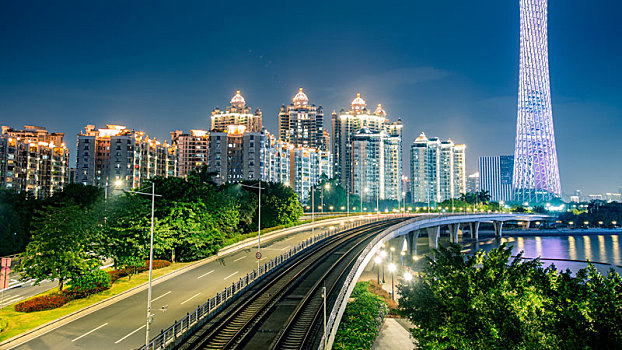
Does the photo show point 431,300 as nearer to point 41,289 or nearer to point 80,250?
point 80,250

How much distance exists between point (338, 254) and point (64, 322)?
34.0m

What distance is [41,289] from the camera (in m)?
39.0

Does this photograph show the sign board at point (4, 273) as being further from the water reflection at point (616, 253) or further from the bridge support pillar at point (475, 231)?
the bridge support pillar at point (475, 231)

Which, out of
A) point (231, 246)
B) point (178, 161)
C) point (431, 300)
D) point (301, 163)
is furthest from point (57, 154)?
point (431, 300)

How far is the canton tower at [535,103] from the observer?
169000 millimetres

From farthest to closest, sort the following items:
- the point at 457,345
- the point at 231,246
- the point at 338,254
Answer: the point at 231,246 → the point at 338,254 → the point at 457,345

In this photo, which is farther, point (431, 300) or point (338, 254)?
point (338, 254)

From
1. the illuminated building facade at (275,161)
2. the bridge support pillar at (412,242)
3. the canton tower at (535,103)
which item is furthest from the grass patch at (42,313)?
the canton tower at (535,103)

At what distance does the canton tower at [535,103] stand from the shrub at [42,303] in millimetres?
183159

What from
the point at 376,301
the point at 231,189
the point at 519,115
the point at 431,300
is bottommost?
the point at 376,301

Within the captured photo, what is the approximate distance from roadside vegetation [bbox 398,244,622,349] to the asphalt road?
675 inches

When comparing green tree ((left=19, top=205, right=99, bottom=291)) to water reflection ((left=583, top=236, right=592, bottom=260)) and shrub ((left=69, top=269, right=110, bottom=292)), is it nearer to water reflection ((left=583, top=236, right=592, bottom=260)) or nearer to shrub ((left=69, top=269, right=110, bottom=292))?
shrub ((left=69, top=269, right=110, bottom=292))

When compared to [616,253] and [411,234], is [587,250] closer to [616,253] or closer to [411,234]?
[616,253]

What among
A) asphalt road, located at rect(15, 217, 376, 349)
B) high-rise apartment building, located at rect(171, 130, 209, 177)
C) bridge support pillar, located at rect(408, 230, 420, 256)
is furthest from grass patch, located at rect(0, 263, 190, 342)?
high-rise apartment building, located at rect(171, 130, 209, 177)
